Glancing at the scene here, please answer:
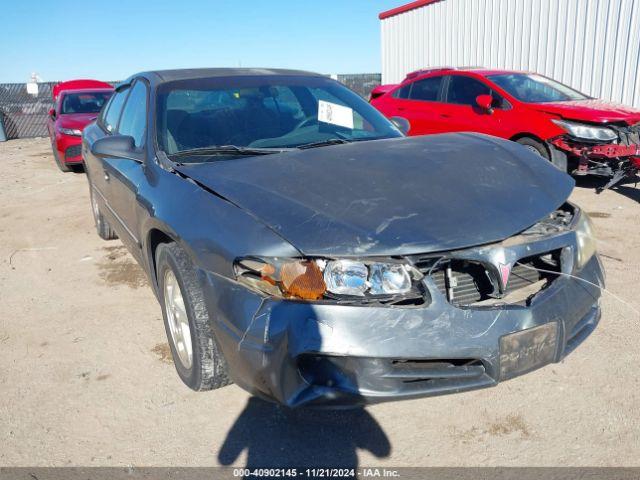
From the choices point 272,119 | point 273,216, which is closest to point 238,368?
point 273,216

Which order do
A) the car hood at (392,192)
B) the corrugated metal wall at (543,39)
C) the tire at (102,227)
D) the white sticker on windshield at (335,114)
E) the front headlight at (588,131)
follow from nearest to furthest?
the car hood at (392,192)
the white sticker on windshield at (335,114)
the tire at (102,227)
the front headlight at (588,131)
the corrugated metal wall at (543,39)

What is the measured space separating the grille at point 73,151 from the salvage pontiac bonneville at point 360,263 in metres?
6.74

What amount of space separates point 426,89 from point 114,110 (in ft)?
16.4

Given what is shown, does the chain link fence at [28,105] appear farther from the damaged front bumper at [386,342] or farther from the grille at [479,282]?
the damaged front bumper at [386,342]

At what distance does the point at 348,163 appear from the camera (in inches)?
103

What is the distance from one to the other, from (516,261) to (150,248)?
1904 mm

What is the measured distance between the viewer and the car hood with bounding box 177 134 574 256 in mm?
1963

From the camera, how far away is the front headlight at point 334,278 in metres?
1.90

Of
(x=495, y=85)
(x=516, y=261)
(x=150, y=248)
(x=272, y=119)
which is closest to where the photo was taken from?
(x=516, y=261)

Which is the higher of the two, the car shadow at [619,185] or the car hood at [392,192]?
the car hood at [392,192]

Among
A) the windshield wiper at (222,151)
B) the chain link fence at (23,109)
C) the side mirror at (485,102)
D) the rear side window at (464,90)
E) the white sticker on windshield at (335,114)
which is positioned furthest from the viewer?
the chain link fence at (23,109)

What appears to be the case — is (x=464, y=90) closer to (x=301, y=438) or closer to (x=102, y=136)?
(x=102, y=136)

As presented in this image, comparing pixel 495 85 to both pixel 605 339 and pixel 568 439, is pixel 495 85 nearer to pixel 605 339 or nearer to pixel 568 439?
pixel 605 339

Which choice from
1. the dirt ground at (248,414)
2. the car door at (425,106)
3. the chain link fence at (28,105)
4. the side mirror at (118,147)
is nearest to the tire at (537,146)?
the car door at (425,106)
